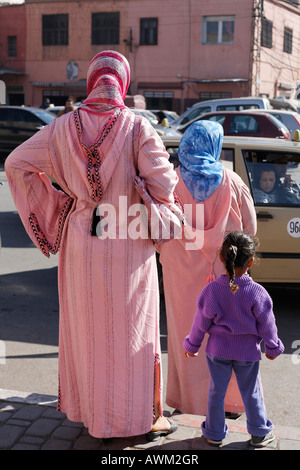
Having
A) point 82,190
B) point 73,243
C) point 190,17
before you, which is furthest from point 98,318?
point 190,17

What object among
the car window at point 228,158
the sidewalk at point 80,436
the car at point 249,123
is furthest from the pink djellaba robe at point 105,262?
the car at point 249,123

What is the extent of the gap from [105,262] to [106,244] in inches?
3.5

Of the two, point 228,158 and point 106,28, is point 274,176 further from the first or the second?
point 106,28

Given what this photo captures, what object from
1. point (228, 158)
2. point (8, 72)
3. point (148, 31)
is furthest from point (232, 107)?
point (8, 72)

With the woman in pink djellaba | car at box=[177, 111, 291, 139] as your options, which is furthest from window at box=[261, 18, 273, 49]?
the woman in pink djellaba

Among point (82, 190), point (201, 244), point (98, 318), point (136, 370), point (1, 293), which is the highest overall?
point (82, 190)

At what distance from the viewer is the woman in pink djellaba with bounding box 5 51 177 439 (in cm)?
324

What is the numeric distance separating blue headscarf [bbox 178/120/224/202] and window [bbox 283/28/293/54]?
3276 centimetres

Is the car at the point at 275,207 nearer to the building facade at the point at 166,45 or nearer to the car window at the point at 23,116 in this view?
the car window at the point at 23,116

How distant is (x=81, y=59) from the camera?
3459 cm

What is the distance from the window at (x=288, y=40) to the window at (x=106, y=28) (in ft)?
28.8

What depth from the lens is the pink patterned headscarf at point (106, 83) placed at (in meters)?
3.27
